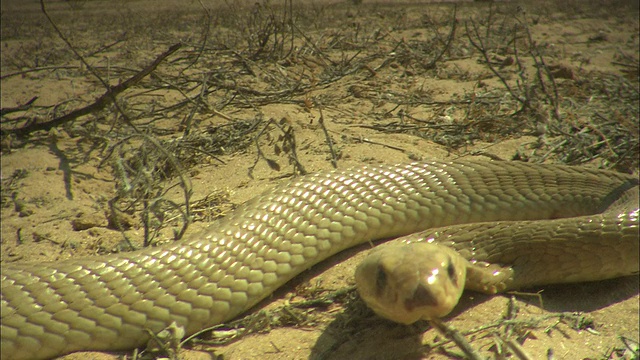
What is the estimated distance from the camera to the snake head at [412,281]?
6.22ft

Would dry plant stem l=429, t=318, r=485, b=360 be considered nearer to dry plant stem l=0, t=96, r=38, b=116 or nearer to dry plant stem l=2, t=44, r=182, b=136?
dry plant stem l=2, t=44, r=182, b=136

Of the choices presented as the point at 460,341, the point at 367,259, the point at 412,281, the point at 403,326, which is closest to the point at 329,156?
the point at 367,259

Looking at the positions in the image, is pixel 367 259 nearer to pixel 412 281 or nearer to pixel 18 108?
pixel 412 281

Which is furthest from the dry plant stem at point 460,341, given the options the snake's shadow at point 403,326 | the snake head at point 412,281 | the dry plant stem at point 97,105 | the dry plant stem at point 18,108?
the dry plant stem at point 18,108

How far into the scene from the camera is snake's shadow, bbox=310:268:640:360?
2.08 m

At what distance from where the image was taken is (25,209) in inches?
134

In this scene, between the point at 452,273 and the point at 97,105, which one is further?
→ the point at 97,105

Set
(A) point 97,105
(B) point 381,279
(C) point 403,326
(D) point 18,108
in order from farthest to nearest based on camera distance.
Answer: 1. (D) point 18,108
2. (A) point 97,105
3. (C) point 403,326
4. (B) point 381,279

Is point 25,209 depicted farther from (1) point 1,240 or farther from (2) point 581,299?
(2) point 581,299

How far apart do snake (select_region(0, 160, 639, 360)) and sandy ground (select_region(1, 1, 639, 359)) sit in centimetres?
13

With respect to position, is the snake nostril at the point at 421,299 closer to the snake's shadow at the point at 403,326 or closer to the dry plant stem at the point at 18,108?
the snake's shadow at the point at 403,326

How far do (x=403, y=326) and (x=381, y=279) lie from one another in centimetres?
28

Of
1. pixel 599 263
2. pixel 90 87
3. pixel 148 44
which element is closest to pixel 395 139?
pixel 599 263

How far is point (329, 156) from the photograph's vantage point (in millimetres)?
3791
